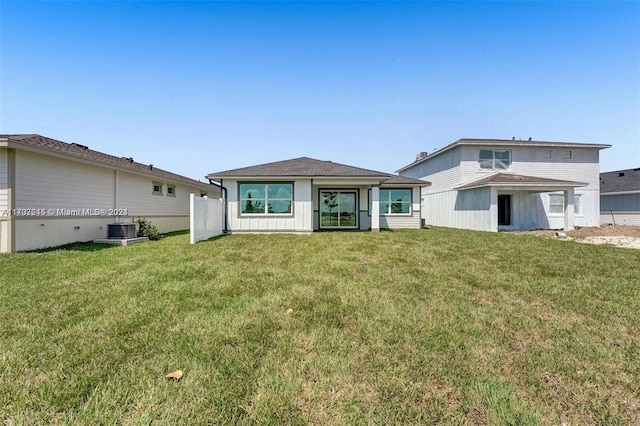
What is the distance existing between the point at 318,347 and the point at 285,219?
1045cm

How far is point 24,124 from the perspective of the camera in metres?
13.4

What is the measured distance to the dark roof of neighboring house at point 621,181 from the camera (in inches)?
809

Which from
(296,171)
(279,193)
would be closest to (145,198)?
(279,193)

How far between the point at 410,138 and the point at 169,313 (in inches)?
917

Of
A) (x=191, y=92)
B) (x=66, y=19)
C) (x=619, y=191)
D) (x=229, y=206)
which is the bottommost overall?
(x=229, y=206)

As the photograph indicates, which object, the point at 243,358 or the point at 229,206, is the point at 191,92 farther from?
the point at 243,358

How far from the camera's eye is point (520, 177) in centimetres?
1695

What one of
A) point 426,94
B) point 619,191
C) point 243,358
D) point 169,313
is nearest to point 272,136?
point 426,94

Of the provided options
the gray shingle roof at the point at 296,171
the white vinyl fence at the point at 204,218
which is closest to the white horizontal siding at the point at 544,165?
the gray shingle roof at the point at 296,171

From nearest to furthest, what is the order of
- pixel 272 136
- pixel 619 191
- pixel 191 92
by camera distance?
pixel 191 92
pixel 272 136
pixel 619 191

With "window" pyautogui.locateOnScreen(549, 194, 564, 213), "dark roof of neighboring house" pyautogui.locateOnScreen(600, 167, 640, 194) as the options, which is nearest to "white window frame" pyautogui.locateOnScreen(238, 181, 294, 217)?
"window" pyautogui.locateOnScreen(549, 194, 564, 213)

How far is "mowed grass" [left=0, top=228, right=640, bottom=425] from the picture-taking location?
197cm

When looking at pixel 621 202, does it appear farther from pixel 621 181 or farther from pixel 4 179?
pixel 4 179

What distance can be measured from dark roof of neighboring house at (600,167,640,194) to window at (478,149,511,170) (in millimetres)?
11050
